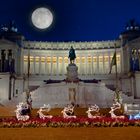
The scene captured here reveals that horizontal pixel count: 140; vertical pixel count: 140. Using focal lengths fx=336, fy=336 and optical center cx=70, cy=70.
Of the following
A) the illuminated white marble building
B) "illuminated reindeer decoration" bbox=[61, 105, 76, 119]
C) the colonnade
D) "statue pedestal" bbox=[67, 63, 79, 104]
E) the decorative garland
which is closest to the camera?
the decorative garland

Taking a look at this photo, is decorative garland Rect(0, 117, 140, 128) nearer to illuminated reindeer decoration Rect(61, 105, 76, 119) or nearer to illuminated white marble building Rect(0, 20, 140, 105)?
illuminated reindeer decoration Rect(61, 105, 76, 119)

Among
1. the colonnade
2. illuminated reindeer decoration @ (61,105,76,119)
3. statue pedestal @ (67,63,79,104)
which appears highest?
the colonnade

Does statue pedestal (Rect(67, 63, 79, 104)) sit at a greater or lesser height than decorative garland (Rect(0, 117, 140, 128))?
greater

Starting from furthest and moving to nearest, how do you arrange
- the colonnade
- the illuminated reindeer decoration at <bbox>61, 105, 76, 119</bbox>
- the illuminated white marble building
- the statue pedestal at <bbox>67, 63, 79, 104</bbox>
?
1. the colonnade
2. the illuminated white marble building
3. the statue pedestal at <bbox>67, 63, 79, 104</bbox>
4. the illuminated reindeer decoration at <bbox>61, 105, 76, 119</bbox>

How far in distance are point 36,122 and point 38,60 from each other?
7395 cm

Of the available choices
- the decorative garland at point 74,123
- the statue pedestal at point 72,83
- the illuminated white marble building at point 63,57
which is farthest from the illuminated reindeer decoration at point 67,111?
the illuminated white marble building at point 63,57

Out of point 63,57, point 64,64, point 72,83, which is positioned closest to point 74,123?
point 72,83

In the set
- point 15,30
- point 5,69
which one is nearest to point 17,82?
point 5,69

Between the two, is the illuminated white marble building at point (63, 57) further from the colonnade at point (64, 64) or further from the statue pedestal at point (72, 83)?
the statue pedestal at point (72, 83)

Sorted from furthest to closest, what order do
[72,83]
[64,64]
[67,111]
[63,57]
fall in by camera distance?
[63,57]
[64,64]
[72,83]
[67,111]

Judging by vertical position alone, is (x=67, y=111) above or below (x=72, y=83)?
below

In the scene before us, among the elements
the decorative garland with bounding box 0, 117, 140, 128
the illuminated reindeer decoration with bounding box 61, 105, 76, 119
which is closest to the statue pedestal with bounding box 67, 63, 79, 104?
the illuminated reindeer decoration with bounding box 61, 105, 76, 119

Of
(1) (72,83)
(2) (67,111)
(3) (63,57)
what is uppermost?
(3) (63,57)

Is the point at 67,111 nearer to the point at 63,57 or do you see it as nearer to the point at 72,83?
the point at 72,83
